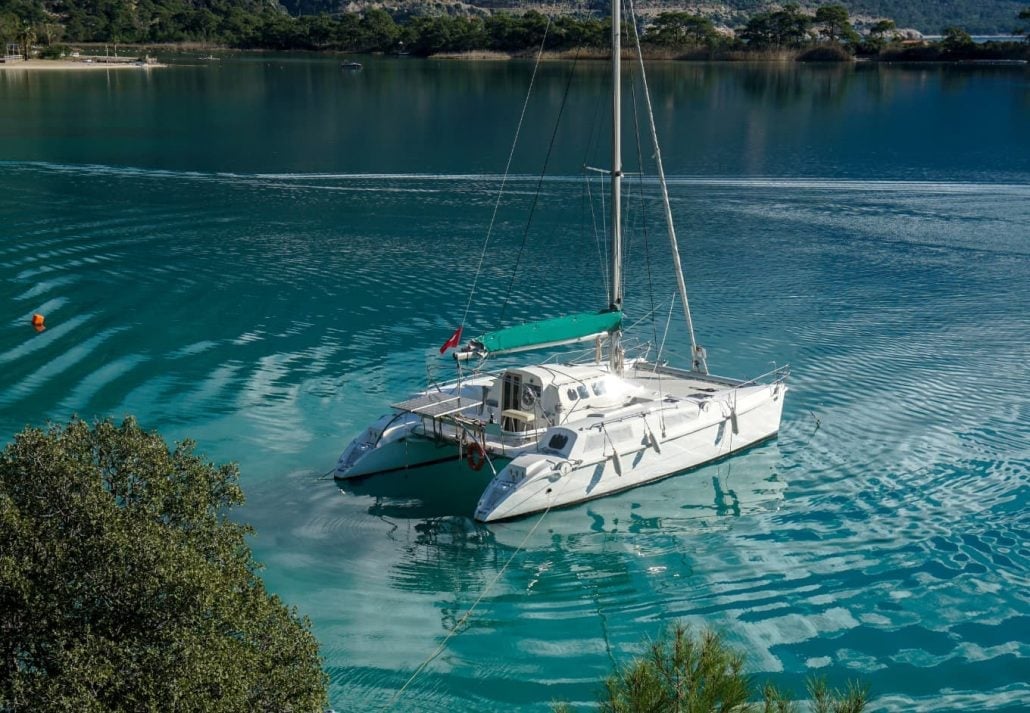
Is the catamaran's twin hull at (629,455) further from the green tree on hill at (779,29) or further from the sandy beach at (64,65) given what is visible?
the green tree on hill at (779,29)

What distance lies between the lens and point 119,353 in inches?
1341

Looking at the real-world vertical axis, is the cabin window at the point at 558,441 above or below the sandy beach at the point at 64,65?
below

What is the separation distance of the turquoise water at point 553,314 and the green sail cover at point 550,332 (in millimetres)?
3476

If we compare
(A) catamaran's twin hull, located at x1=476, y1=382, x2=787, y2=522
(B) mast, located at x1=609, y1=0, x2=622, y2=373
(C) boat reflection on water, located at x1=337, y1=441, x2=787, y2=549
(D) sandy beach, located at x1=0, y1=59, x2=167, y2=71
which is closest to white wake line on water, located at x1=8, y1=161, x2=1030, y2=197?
(B) mast, located at x1=609, y1=0, x2=622, y2=373

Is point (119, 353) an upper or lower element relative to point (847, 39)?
lower

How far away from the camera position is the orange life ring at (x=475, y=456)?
83.4ft

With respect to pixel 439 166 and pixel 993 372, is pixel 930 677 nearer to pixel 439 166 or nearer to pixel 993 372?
pixel 993 372

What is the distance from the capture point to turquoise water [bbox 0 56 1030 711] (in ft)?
68.3

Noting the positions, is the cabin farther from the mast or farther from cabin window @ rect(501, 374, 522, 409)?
the mast

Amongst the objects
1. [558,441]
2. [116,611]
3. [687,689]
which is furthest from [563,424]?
[687,689]

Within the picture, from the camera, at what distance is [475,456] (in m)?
25.5

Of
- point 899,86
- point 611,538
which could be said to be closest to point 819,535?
point 611,538

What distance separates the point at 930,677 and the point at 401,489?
40.7 feet

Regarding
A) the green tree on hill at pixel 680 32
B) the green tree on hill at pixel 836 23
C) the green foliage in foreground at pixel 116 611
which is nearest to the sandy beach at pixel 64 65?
the green tree on hill at pixel 680 32
